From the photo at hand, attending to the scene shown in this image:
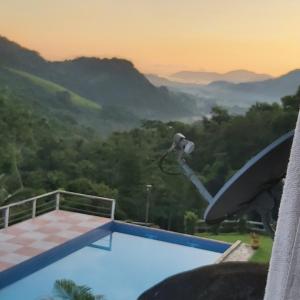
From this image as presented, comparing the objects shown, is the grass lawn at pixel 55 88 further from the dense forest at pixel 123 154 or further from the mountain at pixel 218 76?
the mountain at pixel 218 76

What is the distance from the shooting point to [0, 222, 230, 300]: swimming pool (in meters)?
4.79

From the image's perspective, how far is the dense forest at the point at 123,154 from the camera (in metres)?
8.84

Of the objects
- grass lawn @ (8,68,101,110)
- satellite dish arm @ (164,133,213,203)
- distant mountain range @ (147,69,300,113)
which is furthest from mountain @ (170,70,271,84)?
satellite dish arm @ (164,133,213,203)

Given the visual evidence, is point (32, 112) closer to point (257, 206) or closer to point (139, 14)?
point (139, 14)

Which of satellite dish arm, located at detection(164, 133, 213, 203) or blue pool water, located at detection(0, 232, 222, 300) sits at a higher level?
satellite dish arm, located at detection(164, 133, 213, 203)

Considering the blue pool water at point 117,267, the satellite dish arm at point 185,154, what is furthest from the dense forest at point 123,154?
the satellite dish arm at point 185,154

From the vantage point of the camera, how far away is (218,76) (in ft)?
31.2

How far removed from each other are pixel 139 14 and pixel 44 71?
2072 mm

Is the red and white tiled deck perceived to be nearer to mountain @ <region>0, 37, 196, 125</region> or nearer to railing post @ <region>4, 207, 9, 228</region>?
railing post @ <region>4, 207, 9, 228</region>

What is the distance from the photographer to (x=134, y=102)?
10.4 metres

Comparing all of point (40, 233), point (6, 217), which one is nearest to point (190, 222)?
point (40, 233)

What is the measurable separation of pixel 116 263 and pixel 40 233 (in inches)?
34.5

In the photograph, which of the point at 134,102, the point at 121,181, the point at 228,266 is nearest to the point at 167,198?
the point at 121,181

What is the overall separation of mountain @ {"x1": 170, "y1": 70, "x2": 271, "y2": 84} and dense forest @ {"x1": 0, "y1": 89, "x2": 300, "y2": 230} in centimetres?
50
